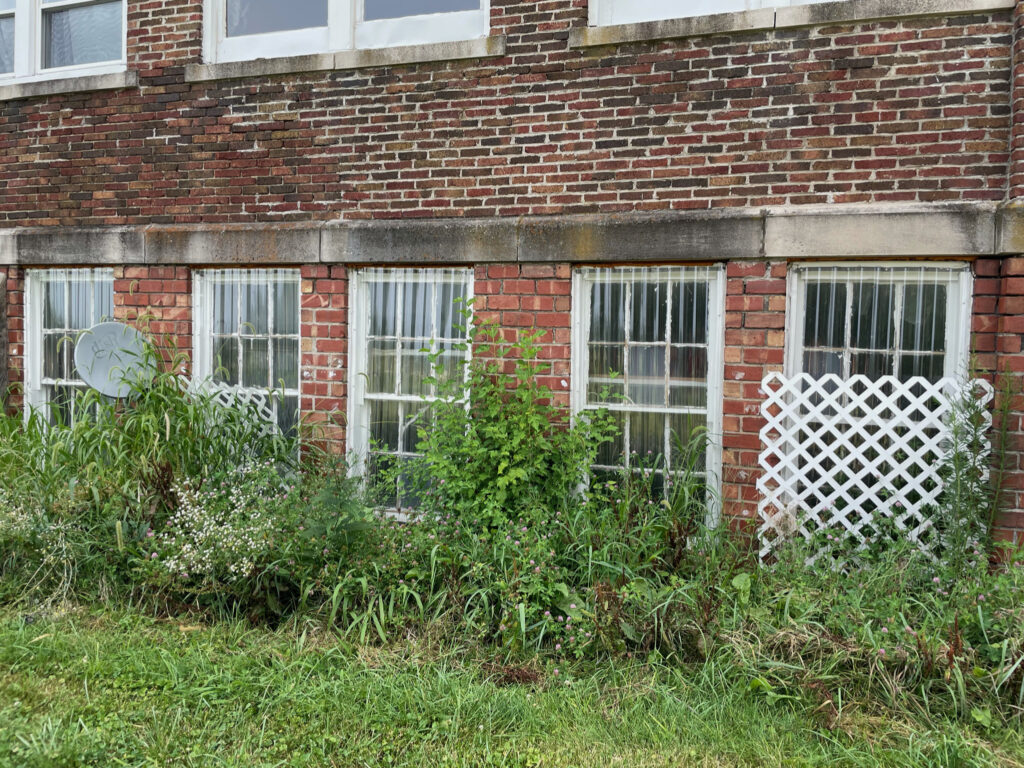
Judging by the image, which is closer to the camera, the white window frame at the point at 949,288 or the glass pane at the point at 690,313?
the white window frame at the point at 949,288

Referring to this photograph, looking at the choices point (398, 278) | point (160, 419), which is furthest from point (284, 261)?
point (160, 419)

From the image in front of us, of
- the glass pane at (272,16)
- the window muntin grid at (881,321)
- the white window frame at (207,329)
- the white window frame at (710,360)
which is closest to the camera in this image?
the window muntin grid at (881,321)

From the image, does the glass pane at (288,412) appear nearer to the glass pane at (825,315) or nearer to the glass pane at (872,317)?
the glass pane at (825,315)

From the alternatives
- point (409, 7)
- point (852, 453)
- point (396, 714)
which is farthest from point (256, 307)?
point (852, 453)

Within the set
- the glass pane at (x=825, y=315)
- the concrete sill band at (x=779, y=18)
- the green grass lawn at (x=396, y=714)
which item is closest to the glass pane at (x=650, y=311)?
the glass pane at (x=825, y=315)

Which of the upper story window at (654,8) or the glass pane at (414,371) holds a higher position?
the upper story window at (654,8)

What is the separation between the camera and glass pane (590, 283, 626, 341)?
5.71m

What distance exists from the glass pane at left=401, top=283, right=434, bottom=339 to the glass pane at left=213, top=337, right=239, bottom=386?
58.3 inches

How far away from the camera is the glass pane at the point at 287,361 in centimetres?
643

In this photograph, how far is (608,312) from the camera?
18.8 ft

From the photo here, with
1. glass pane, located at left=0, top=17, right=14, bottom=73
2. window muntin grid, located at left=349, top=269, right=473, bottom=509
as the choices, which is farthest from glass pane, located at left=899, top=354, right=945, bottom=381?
glass pane, located at left=0, top=17, right=14, bottom=73

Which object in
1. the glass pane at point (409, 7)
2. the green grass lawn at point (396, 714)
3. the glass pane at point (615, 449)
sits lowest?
the green grass lawn at point (396, 714)

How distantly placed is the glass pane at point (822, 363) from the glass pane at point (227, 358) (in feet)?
14.2

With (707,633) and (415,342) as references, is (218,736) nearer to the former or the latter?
(707,633)
